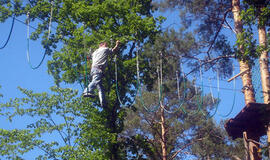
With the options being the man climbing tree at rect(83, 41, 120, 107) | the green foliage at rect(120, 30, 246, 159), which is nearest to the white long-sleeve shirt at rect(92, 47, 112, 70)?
the man climbing tree at rect(83, 41, 120, 107)

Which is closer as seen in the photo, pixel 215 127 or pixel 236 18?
pixel 236 18

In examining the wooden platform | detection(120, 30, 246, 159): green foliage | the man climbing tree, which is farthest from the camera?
detection(120, 30, 246, 159): green foliage

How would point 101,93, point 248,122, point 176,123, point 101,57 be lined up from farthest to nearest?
Result: 1. point 176,123
2. point 248,122
3. point 101,93
4. point 101,57

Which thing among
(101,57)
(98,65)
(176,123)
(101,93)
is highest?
(176,123)

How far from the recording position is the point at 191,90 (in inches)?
774

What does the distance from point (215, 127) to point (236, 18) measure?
32.6 feet

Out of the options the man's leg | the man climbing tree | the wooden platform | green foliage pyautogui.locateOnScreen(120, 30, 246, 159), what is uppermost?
green foliage pyautogui.locateOnScreen(120, 30, 246, 159)

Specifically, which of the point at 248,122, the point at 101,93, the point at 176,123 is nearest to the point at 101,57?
the point at 101,93

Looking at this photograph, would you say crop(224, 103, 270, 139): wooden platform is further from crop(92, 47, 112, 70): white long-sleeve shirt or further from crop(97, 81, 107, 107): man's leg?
crop(92, 47, 112, 70): white long-sleeve shirt

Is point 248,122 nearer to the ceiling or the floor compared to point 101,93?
nearer to the floor

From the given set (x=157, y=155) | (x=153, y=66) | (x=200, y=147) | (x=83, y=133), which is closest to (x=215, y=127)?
(x=200, y=147)

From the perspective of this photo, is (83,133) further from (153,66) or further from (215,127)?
(215,127)

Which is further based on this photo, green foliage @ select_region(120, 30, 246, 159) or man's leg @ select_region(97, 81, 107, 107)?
green foliage @ select_region(120, 30, 246, 159)

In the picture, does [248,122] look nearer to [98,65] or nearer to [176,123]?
[98,65]
